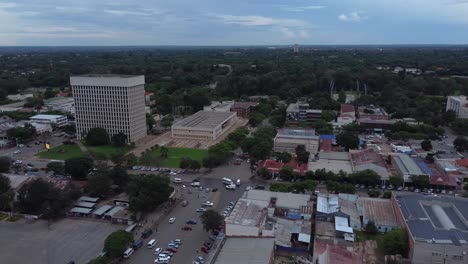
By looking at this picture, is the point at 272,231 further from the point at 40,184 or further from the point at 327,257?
the point at 40,184

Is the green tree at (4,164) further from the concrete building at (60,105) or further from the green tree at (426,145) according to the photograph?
the green tree at (426,145)

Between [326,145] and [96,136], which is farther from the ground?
[96,136]

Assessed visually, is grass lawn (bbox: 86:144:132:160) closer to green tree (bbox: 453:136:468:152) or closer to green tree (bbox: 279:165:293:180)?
green tree (bbox: 279:165:293:180)

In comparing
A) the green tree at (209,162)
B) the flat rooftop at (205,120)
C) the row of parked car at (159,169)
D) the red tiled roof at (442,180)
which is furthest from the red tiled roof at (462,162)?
the flat rooftop at (205,120)

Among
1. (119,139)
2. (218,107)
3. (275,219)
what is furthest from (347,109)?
(275,219)

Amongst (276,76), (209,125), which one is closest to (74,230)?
(209,125)

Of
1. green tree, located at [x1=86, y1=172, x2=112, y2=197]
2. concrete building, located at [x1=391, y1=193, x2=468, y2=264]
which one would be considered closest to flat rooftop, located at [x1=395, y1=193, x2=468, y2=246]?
concrete building, located at [x1=391, y1=193, x2=468, y2=264]

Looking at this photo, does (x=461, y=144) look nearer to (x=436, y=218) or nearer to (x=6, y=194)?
(x=436, y=218)
